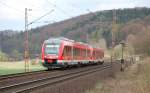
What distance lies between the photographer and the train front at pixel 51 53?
42156mm

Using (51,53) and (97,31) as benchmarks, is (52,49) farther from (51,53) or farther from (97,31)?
(97,31)

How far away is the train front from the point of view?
4216 cm

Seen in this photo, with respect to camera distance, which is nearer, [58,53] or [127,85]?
[127,85]

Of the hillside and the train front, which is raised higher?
the hillside

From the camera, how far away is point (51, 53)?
140 feet

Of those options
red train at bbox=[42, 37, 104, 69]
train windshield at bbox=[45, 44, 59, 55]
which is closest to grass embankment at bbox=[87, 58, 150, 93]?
red train at bbox=[42, 37, 104, 69]

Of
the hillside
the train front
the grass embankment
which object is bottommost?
the grass embankment

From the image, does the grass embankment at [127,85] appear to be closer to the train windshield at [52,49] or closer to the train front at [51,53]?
the train front at [51,53]

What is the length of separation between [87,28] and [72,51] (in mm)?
144015

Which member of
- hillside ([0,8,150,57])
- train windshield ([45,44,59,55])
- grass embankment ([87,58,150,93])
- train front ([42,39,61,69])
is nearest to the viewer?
grass embankment ([87,58,150,93])

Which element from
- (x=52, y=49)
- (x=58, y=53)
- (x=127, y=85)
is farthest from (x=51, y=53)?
(x=127, y=85)

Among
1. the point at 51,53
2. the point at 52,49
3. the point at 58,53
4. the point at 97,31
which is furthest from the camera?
the point at 97,31

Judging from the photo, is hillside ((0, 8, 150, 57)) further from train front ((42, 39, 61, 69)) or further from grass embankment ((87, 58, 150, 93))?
grass embankment ((87, 58, 150, 93))

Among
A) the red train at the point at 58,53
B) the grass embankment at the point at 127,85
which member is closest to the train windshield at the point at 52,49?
the red train at the point at 58,53
